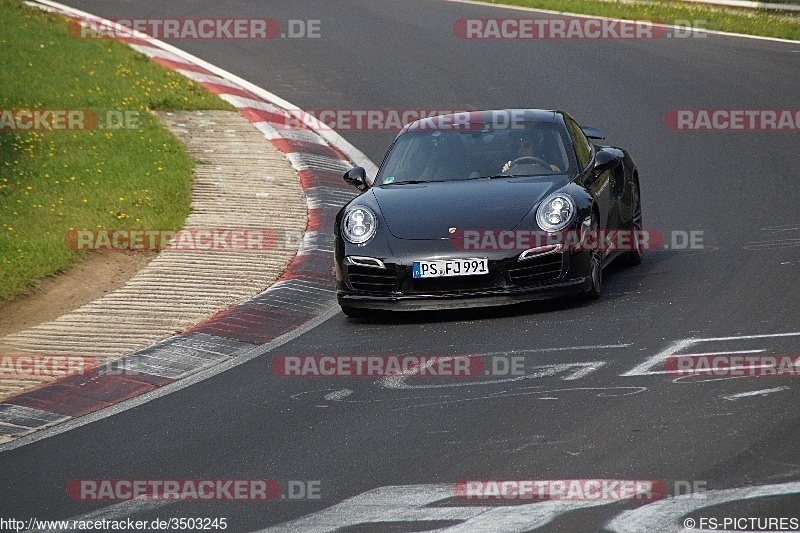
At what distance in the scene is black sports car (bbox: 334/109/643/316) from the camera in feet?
27.8

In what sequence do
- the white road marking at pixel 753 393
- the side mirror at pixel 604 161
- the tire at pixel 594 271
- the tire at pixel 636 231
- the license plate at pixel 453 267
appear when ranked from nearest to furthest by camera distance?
the white road marking at pixel 753 393 → the license plate at pixel 453 267 → the tire at pixel 594 271 → the side mirror at pixel 604 161 → the tire at pixel 636 231

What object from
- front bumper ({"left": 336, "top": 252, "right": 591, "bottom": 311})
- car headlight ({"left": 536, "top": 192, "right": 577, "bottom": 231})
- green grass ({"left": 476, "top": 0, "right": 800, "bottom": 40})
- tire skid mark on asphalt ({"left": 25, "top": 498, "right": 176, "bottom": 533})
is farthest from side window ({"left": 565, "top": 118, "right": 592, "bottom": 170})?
green grass ({"left": 476, "top": 0, "right": 800, "bottom": 40})

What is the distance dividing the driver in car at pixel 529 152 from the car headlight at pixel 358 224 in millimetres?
1246

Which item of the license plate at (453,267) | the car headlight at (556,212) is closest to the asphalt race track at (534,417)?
the license plate at (453,267)

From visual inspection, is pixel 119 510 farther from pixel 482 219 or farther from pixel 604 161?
pixel 604 161

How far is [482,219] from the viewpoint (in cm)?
866

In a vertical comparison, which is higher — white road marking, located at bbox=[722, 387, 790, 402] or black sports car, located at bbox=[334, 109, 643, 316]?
black sports car, located at bbox=[334, 109, 643, 316]

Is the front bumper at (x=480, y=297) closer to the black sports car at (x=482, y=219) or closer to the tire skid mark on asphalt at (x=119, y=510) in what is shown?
the black sports car at (x=482, y=219)

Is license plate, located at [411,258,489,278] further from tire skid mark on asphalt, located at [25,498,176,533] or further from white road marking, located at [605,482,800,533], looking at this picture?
white road marking, located at [605,482,800,533]

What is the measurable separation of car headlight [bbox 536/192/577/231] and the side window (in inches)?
35.5

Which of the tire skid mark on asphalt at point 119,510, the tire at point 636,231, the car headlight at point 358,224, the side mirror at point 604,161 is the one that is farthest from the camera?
the tire at point 636,231

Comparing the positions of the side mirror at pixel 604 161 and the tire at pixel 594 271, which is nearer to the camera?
the tire at pixel 594 271

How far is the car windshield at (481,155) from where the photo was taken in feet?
31.6

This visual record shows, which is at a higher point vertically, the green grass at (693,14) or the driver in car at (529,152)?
the green grass at (693,14)
